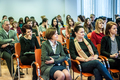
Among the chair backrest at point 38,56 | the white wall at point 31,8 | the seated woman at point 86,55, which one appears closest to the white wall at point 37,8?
the white wall at point 31,8

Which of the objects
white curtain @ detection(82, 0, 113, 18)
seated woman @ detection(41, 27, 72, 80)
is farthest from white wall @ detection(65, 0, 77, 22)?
seated woman @ detection(41, 27, 72, 80)

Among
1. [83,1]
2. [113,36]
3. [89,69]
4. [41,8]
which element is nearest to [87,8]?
[83,1]

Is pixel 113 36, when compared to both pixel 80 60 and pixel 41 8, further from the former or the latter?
pixel 41 8

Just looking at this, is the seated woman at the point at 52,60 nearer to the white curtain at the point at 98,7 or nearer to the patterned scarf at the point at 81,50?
the patterned scarf at the point at 81,50

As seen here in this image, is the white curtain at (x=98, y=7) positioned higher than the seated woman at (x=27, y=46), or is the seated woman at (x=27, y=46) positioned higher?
the white curtain at (x=98, y=7)

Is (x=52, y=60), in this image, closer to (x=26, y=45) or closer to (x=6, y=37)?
(x=26, y=45)

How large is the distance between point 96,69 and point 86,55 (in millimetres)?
381

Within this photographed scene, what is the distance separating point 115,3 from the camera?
31.2 feet

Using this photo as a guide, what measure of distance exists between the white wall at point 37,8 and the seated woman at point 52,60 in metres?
7.65

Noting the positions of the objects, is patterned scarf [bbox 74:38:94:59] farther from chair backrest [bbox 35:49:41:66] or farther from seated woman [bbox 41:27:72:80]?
chair backrest [bbox 35:49:41:66]

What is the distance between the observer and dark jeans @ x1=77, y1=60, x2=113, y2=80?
122 inches

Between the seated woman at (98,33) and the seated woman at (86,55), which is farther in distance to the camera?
the seated woman at (98,33)

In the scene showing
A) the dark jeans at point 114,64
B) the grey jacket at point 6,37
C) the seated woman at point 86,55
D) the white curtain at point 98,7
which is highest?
the white curtain at point 98,7

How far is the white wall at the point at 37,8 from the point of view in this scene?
10734 mm
